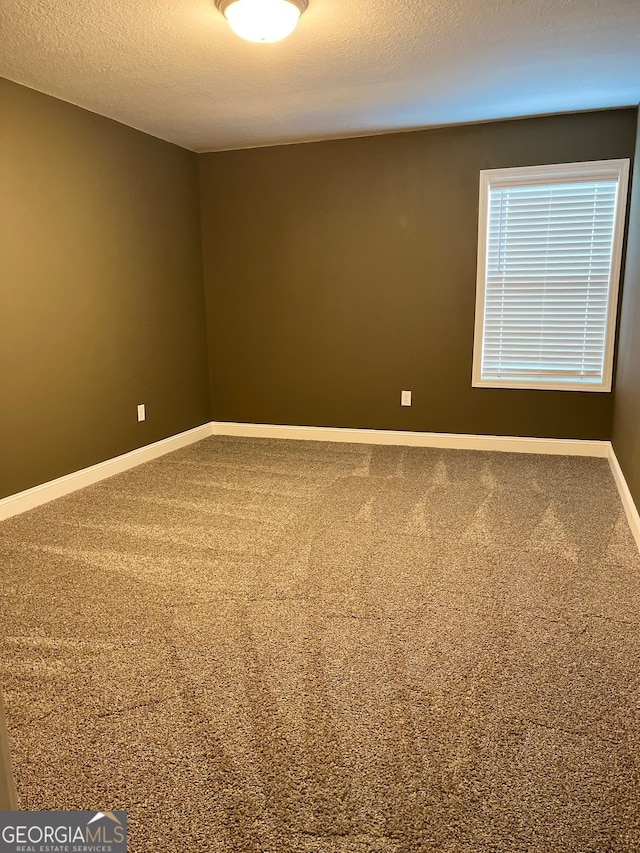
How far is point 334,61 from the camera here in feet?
10.3

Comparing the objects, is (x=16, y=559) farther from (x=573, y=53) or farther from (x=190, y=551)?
(x=573, y=53)

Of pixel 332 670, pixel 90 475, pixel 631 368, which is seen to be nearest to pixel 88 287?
pixel 90 475

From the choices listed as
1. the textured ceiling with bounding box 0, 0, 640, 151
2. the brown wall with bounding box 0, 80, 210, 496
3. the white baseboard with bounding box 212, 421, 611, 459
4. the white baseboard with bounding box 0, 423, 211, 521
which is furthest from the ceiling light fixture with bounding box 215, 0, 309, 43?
the white baseboard with bounding box 212, 421, 611, 459

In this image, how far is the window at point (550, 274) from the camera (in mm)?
4250

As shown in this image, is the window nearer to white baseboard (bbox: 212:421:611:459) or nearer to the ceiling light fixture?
white baseboard (bbox: 212:421:611:459)

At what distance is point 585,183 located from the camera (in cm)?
424

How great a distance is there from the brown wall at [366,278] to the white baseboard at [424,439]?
0.21 feet

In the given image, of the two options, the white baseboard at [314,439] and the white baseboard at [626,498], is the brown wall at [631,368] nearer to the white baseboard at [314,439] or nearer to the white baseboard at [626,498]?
the white baseboard at [626,498]

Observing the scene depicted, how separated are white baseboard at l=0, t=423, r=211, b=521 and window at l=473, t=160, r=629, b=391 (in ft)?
8.01

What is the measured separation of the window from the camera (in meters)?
4.25

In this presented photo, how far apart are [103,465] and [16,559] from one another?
52.9 inches

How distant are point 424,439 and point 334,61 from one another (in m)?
2.80

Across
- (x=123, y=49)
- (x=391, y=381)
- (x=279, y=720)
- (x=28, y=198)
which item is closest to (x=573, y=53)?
(x=123, y=49)

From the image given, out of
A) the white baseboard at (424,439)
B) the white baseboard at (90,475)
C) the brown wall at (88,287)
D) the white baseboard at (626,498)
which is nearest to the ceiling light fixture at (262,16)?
the brown wall at (88,287)
